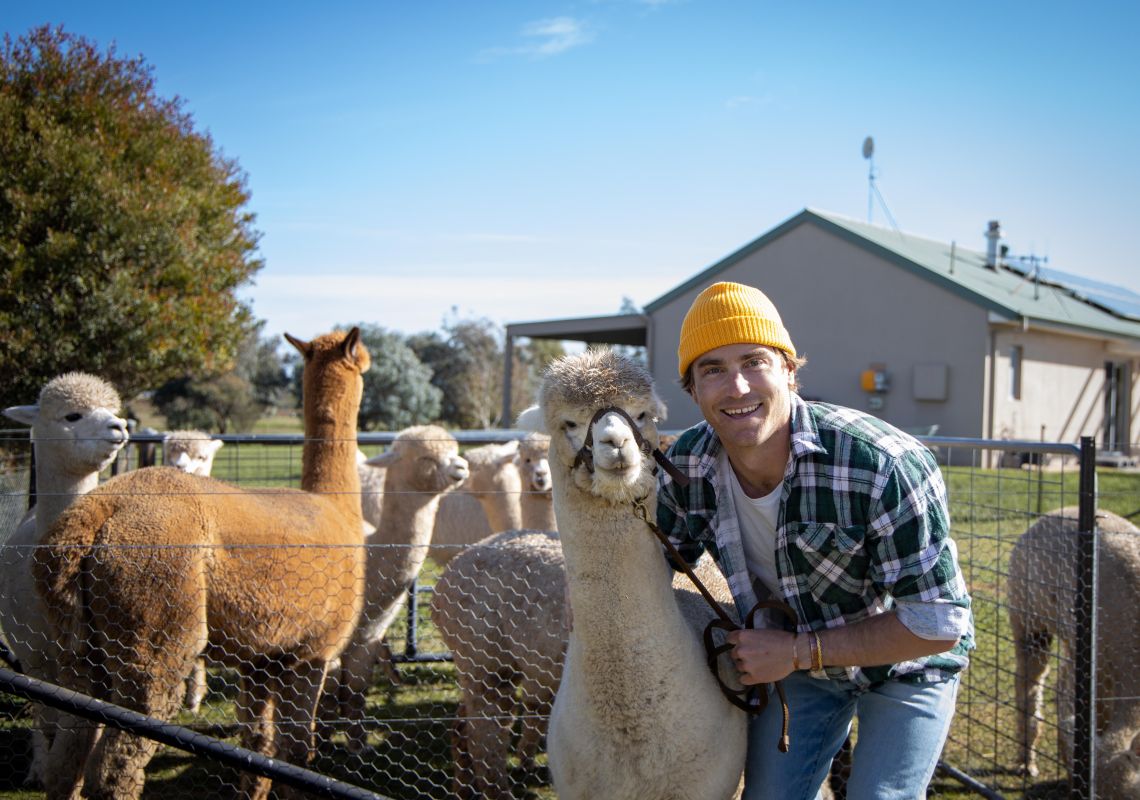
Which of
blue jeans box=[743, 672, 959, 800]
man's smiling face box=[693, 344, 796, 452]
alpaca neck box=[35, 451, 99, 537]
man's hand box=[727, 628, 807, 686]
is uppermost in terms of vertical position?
man's smiling face box=[693, 344, 796, 452]

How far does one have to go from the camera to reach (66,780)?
11.9 ft

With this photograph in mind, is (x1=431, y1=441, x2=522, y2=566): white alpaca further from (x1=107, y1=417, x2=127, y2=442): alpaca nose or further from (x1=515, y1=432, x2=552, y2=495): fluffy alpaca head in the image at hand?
(x1=107, y1=417, x2=127, y2=442): alpaca nose

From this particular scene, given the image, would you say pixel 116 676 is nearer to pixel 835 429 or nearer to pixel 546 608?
pixel 546 608

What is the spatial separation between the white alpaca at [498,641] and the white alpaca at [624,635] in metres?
1.76

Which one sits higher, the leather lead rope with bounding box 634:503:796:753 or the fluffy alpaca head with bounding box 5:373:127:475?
the fluffy alpaca head with bounding box 5:373:127:475

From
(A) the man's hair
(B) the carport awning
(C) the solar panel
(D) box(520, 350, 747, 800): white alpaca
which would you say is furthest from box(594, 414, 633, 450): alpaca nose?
(C) the solar panel

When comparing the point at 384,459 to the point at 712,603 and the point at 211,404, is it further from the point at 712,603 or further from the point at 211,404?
the point at 211,404

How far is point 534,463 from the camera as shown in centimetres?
666

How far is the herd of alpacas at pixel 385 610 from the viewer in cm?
231

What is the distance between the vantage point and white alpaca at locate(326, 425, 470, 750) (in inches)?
200

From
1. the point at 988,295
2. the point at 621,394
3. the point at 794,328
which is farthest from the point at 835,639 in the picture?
the point at 794,328

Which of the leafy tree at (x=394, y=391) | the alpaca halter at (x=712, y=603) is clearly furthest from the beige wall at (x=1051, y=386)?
the leafy tree at (x=394, y=391)

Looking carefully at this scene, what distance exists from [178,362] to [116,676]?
786 centimetres

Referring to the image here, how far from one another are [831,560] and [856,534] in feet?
0.37
